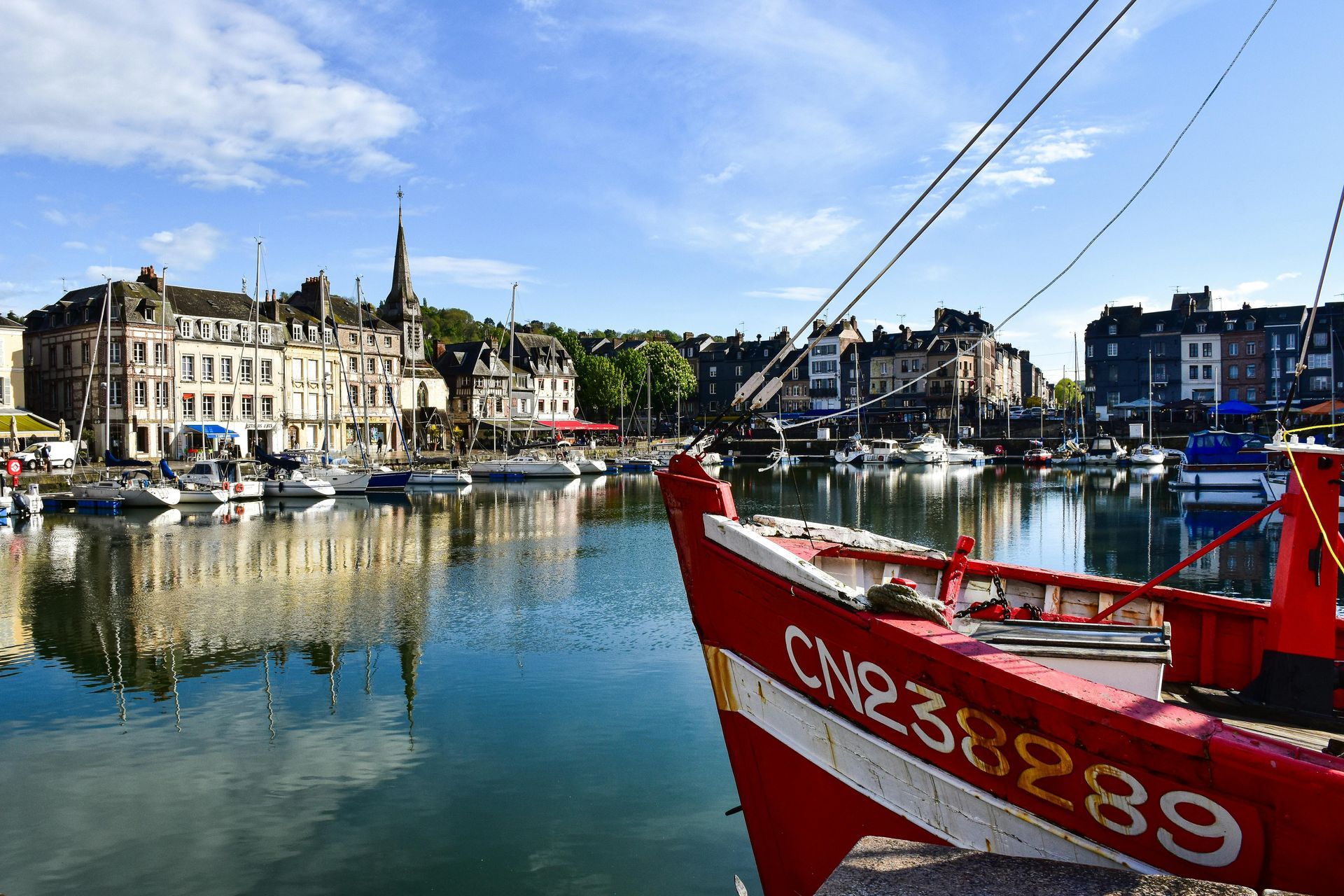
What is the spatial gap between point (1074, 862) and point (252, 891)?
253 inches

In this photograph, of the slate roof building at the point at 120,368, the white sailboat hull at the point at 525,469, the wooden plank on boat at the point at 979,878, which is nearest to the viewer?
the wooden plank on boat at the point at 979,878

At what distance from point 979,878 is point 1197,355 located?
338 feet

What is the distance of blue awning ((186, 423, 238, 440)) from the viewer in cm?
6222

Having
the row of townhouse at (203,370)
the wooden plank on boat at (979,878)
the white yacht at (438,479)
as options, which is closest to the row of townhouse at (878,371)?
the row of townhouse at (203,370)

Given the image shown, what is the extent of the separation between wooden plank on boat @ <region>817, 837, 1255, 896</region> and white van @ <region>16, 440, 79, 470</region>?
5708cm

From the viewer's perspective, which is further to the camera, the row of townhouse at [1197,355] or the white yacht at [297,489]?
Result: the row of townhouse at [1197,355]

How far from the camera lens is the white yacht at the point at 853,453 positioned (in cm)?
7975

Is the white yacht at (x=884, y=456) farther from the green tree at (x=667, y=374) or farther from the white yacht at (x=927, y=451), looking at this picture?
the green tree at (x=667, y=374)

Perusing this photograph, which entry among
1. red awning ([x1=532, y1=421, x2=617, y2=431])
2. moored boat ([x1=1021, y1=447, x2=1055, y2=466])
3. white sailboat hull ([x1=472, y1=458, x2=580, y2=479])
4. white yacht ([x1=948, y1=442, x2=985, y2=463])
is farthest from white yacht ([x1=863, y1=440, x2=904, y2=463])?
white sailboat hull ([x1=472, y1=458, x2=580, y2=479])

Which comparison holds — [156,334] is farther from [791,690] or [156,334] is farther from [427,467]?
[791,690]

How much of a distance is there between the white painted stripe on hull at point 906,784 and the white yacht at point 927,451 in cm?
7383

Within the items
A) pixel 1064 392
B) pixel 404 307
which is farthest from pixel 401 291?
pixel 1064 392

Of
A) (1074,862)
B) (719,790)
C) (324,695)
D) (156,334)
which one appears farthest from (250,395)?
(1074,862)

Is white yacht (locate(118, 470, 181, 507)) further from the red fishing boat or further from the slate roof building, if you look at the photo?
the red fishing boat
